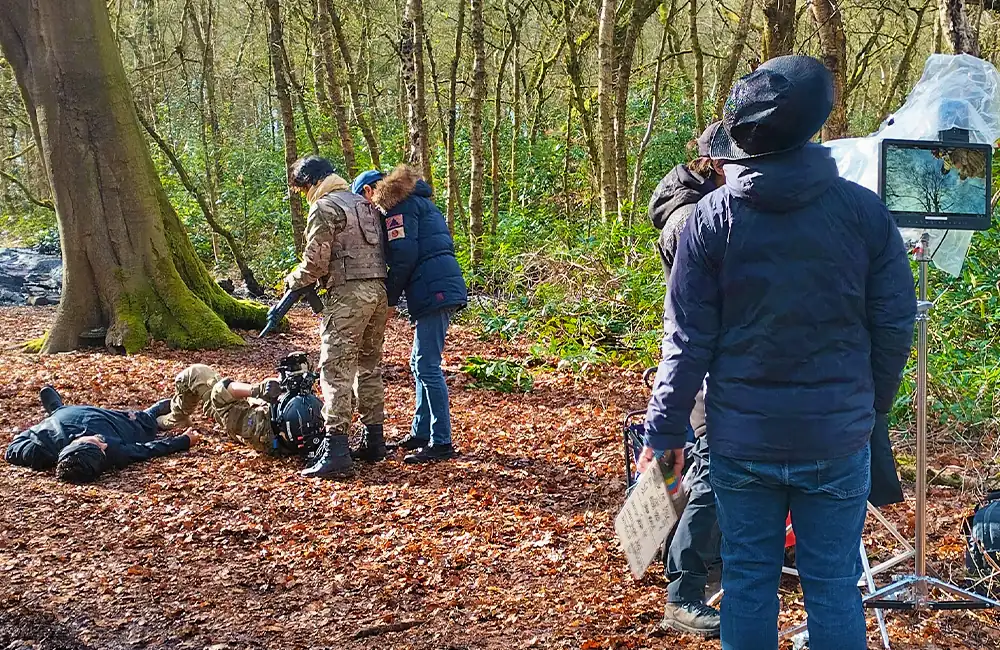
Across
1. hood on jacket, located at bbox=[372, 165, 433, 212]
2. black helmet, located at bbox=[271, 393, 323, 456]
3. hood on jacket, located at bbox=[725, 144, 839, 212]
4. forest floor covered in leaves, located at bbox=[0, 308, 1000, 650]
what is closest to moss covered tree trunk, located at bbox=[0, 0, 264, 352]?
forest floor covered in leaves, located at bbox=[0, 308, 1000, 650]

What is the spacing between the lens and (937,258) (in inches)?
143

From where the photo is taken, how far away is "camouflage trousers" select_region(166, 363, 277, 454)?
5.96m

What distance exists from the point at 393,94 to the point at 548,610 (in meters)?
22.9

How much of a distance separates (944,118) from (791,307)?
62.5 inches

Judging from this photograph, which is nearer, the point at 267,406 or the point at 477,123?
the point at 267,406

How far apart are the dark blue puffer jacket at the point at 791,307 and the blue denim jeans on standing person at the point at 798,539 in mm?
69

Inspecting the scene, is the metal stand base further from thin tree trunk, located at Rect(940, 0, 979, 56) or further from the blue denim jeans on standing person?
thin tree trunk, located at Rect(940, 0, 979, 56)

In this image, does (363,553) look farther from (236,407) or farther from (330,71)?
(330,71)

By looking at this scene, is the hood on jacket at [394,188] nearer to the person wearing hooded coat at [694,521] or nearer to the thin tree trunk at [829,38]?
the person wearing hooded coat at [694,521]

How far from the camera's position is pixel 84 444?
553 centimetres

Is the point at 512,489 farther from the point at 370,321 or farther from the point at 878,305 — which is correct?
the point at 878,305

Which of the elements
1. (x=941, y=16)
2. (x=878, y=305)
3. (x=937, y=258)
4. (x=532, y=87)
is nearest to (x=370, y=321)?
(x=937, y=258)

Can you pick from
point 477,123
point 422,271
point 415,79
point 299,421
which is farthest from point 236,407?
point 477,123

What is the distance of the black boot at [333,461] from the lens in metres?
5.66
